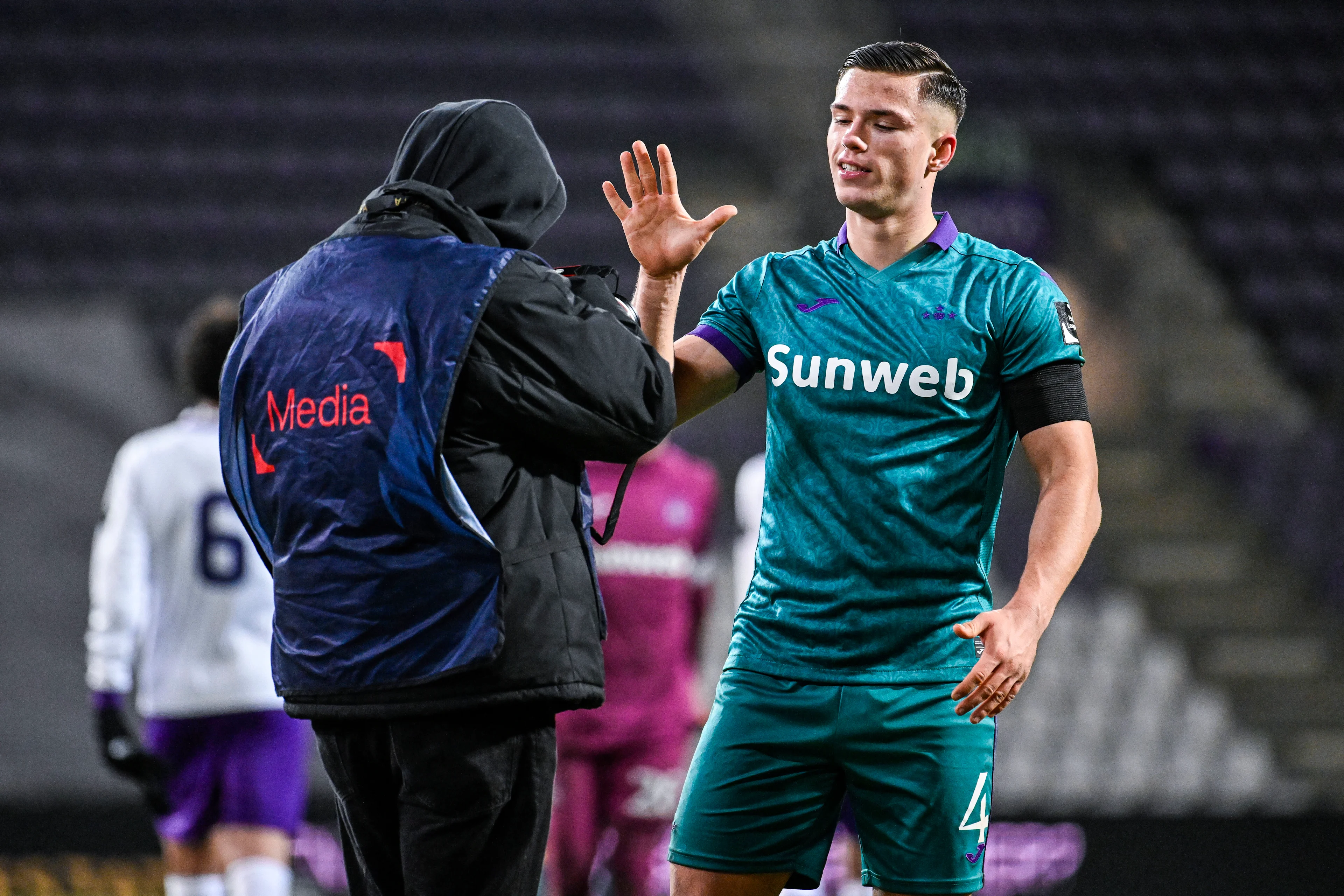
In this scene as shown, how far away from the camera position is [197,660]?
408 cm

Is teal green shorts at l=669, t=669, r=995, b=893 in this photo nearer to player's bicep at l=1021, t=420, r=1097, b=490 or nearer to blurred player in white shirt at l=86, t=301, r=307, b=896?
player's bicep at l=1021, t=420, r=1097, b=490

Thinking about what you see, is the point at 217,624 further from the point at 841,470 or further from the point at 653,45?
the point at 653,45

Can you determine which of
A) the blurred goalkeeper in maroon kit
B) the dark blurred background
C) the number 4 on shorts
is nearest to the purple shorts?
the blurred goalkeeper in maroon kit

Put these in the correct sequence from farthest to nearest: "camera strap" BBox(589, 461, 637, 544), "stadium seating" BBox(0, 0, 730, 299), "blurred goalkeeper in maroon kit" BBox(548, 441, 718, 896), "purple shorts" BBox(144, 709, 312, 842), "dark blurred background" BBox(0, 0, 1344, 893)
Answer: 1. "stadium seating" BBox(0, 0, 730, 299)
2. "dark blurred background" BBox(0, 0, 1344, 893)
3. "blurred goalkeeper in maroon kit" BBox(548, 441, 718, 896)
4. "purple shorts" BBox(144, 709, 312, 842)
5. "camera strap" BBox(589, 461, 637, 544)

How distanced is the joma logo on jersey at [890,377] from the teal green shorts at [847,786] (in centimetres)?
48

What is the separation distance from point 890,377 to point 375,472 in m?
0.85

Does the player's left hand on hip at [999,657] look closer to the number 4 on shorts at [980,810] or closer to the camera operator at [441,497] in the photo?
the number 4 on shorts at [980,810]

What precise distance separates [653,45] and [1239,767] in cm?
629

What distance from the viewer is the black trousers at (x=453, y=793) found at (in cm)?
217

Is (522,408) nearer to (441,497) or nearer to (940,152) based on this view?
(441,497)

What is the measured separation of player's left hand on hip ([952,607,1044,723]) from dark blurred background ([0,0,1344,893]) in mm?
4286

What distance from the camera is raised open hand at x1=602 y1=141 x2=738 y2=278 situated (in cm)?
248

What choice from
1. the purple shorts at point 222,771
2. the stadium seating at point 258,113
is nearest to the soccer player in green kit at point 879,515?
the purple shorts at point 222,771

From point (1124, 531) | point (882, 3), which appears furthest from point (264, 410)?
point (882, 3)
